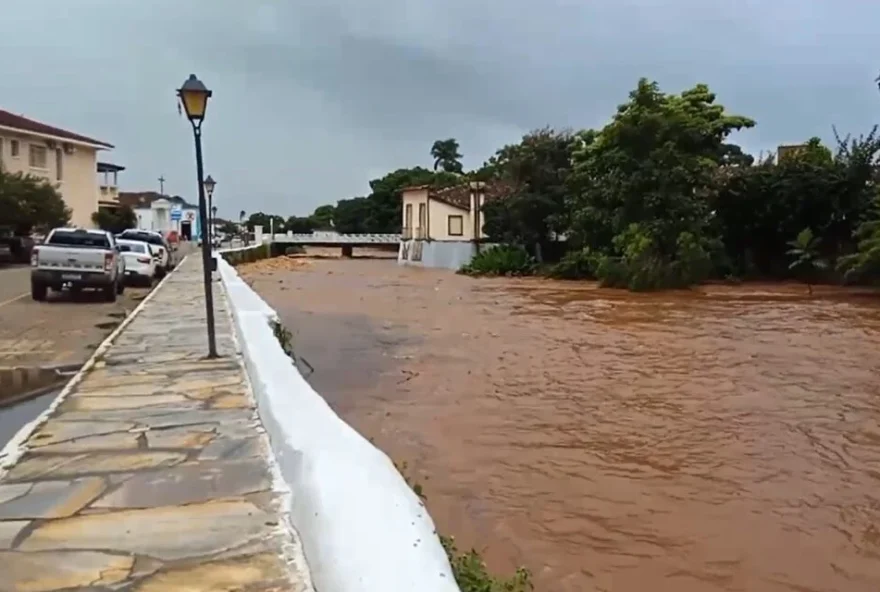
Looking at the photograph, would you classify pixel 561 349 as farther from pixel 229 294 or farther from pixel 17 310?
pixel 17 310

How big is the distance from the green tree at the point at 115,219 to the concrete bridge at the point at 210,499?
51.3 metres

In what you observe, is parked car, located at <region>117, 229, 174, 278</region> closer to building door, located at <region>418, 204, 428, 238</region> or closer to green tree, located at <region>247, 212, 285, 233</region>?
building door, located at <region>418, 204, 428, 238</region>

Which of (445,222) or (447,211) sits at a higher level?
(447,211)

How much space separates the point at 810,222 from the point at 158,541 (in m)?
28.8

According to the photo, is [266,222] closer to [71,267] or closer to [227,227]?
[227,227]

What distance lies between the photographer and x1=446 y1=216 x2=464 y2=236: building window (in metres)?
47.8

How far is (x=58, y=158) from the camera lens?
52.2 m

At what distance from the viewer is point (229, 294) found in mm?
15602

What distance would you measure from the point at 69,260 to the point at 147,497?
16321mm

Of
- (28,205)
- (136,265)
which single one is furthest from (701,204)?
(28,205)

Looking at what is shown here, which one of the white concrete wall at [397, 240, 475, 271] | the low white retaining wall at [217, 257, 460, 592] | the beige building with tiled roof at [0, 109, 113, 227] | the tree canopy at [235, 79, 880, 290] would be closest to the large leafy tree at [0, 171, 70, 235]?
the beige building with tiled roof at [0, 109, 113, 227]

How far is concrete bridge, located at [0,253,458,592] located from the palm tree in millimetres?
24542

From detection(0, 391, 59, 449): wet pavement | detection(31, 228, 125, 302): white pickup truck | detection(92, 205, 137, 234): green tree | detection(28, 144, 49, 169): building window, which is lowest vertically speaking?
detection(0, 391, 59, 449): wet pavement

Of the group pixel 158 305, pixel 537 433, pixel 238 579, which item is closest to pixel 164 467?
pixel 238 579
